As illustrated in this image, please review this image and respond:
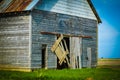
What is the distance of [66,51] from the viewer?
3509 centimetres

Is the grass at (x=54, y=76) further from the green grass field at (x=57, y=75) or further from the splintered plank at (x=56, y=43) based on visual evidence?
the splintered plank at (x=56, y=43)

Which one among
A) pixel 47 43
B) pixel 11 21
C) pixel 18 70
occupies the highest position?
pixel 11 21

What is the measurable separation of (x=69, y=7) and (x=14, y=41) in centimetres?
744

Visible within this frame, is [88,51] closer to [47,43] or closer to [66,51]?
[66,51]

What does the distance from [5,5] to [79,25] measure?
846 cm

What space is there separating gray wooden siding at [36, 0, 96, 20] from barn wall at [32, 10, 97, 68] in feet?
1.34

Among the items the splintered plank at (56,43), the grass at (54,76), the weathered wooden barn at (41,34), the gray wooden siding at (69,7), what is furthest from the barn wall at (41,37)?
the grass at (54,76)

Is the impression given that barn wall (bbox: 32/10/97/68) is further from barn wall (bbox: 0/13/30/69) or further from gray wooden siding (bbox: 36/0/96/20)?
barn wall (bbox: 0/13/30/69)

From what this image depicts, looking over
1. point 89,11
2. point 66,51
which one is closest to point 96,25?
point 89,11

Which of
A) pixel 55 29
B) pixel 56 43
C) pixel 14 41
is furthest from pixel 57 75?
pixel 55 29

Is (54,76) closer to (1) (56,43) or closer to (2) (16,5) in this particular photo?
(1) (56,43)

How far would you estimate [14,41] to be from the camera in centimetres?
3180

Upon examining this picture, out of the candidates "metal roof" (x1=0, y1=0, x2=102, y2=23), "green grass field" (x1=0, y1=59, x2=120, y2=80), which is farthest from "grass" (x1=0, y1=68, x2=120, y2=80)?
"metal roof" (x1=0, y1=0, x2=102, y2=23)

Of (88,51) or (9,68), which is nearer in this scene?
(9,68)
